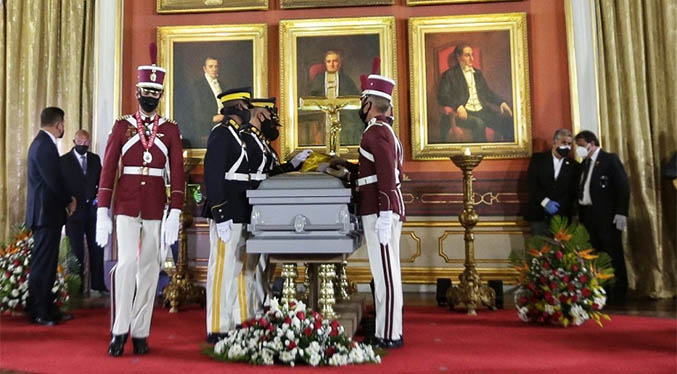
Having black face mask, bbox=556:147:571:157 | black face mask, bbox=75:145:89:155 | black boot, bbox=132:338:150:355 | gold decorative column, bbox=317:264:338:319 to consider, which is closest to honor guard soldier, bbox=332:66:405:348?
gold decorative column, bbox=317:264:338:319

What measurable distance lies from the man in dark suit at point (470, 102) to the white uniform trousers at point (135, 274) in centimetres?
410

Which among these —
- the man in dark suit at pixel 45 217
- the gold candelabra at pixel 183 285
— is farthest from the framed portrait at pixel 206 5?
the man in dark suit at pixel 45 217

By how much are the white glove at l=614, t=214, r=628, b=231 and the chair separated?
1.61 metres

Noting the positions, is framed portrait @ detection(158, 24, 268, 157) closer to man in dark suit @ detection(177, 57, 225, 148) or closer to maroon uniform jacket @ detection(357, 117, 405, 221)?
man in dark suit @ detection(177, 57, 225, 148)

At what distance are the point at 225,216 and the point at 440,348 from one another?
1.76 m

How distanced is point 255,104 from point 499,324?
9.17 feet

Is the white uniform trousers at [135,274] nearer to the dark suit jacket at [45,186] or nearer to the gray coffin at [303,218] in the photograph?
the gray coffin at [303,218]

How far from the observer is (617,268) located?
6.01m

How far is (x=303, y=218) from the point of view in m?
3.59

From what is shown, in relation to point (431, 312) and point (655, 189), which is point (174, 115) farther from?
point (655, 189)

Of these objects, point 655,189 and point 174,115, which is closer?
point 655,189

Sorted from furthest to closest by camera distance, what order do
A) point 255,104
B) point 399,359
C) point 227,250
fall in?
point 255,104 → point 227,250 → point 399,359

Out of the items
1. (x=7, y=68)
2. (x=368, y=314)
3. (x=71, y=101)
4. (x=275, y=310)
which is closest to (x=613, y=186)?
(x=368, y=314)

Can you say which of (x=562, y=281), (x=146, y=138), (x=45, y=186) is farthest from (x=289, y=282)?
(x=45, y=186)
